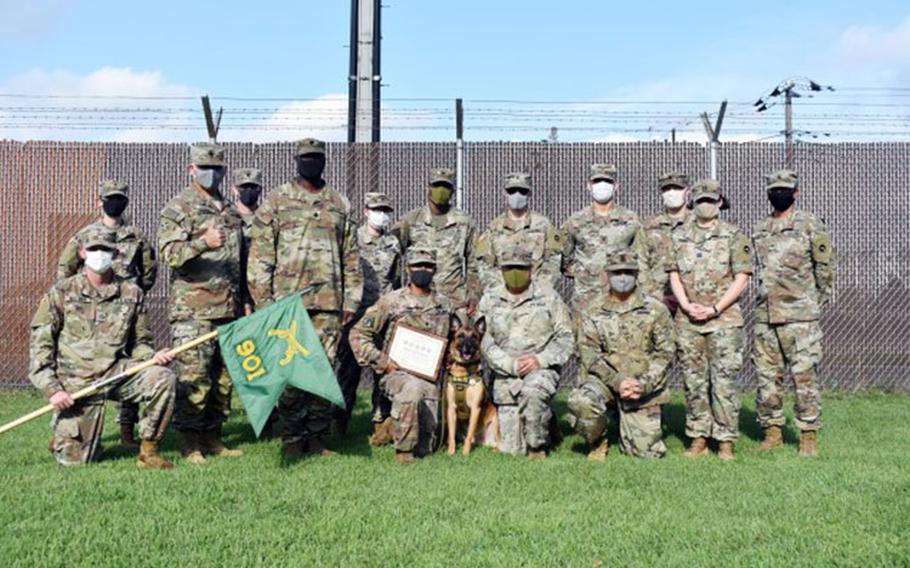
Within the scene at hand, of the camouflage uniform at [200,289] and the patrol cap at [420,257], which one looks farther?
the patrol cap at [420,257]

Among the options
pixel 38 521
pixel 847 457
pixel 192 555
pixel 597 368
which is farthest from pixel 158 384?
pixel 847 457

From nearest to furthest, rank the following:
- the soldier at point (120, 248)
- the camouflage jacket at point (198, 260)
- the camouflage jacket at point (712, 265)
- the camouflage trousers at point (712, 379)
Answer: the camouflage jacket at point (198, 260) → the camouflage trousers at point (712, 379) → the camouflage jacket at point (712, 265) → the soldier at point (120, 248)

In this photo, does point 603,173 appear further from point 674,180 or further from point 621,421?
point 621,421

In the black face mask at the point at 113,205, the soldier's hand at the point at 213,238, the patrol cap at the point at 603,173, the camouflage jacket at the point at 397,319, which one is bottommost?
the camouflage jacket at the point at 397,319

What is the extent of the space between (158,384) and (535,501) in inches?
123

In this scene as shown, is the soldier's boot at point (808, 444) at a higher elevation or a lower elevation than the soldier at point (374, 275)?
lower

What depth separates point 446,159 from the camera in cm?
1073

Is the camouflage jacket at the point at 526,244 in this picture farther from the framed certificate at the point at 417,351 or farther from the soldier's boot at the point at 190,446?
the soldier's boot at the point at 190,446

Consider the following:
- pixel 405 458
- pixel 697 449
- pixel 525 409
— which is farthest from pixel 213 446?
pixel 697 449

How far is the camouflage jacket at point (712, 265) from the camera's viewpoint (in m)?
7.29

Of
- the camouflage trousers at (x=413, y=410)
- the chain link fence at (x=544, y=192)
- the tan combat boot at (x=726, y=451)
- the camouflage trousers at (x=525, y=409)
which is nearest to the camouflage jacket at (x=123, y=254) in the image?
the camouflage trousers at (x=413, y=410)

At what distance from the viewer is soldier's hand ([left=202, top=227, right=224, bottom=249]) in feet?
21.7

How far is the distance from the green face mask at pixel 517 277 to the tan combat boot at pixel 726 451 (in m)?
2.12

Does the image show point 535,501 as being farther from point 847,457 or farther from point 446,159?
point 446,159
